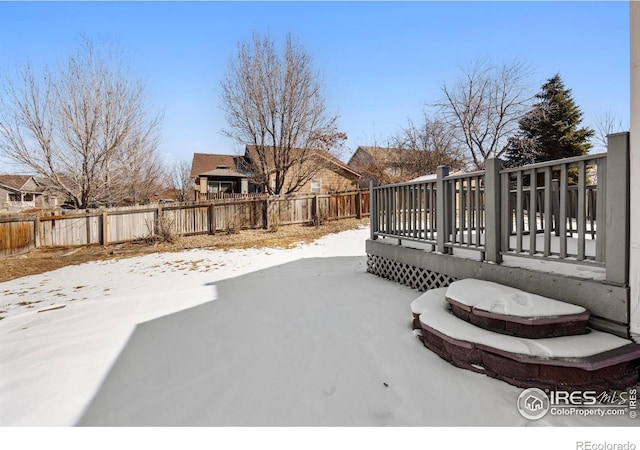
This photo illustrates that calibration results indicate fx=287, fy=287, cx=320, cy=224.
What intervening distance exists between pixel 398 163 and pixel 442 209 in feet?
50.4

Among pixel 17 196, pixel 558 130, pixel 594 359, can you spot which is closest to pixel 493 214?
pixel 594 359

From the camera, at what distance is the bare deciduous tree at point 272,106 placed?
1212 centimetres

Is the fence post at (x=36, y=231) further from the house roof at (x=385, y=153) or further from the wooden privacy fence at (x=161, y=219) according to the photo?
the house roof at (x=385, y=153)

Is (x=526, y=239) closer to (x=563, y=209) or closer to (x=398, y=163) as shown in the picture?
(x=563, y=209)

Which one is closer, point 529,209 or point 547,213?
point 547,213

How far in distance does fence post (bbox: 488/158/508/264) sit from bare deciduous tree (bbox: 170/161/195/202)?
109 feet

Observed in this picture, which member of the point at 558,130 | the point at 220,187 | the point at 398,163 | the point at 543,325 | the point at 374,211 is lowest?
the point at 543,325

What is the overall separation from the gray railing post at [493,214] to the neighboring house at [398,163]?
1189 centimetres

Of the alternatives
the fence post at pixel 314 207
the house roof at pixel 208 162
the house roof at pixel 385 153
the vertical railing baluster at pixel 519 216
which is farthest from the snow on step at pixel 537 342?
the house roof at pixel 208 162

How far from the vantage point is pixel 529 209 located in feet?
10.9

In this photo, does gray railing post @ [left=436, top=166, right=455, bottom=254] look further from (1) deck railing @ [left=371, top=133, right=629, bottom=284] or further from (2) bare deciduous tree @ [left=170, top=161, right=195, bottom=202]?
(2) bare deciduous tree @ [left=170, top=161, right=195, bottom=202]

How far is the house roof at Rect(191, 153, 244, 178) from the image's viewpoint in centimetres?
2492

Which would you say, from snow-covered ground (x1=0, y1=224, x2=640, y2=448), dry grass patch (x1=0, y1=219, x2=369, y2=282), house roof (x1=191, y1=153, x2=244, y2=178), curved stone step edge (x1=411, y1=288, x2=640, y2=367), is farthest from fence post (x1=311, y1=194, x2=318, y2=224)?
house roof (x1=191, y1=153, x2=244, y2=178)
